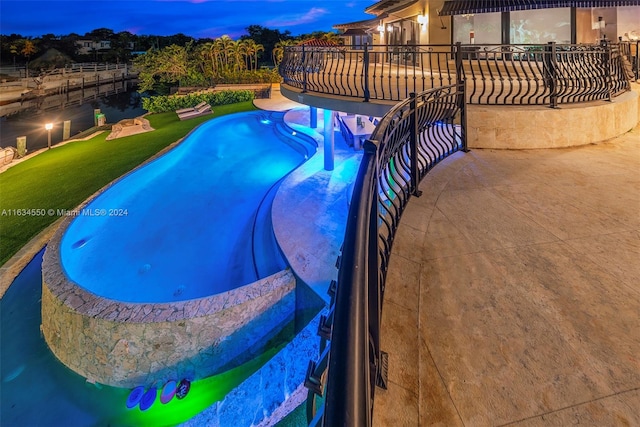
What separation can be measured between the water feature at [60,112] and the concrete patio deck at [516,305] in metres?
22.2

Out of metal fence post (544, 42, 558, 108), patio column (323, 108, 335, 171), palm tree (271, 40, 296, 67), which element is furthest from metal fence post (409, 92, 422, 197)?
palm tree (271, 40, 296, 67)

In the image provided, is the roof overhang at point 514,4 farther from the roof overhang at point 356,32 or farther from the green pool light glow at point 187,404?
the roof overhang at point 356,32

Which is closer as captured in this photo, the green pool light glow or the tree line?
the green pool light glow

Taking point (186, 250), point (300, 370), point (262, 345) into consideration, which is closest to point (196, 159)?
point (186, 250)

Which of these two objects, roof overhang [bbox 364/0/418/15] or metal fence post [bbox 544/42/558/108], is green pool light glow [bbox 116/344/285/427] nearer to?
metal fence post [bbox 544/42/558/108]

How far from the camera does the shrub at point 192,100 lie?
71.3 feet

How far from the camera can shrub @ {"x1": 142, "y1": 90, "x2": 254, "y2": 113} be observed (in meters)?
21.7

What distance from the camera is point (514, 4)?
11.1 m

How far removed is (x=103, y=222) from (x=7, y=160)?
9.62m

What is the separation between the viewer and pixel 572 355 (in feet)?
5.81

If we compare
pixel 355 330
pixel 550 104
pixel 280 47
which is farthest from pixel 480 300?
pixel 280 47

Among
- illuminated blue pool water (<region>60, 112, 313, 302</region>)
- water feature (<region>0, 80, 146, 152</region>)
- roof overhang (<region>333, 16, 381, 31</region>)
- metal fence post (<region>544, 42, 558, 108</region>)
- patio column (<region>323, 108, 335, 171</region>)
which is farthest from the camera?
roof overhang (<region>333, 16, 381, 31</region>)

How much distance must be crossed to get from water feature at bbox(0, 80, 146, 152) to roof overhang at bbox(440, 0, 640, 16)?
21.6 metres

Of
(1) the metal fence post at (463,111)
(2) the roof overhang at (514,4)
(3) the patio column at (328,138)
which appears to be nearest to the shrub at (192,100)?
(2) the roof overhang at (514,4)
